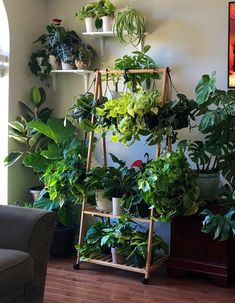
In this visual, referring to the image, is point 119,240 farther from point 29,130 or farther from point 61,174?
point 29,130

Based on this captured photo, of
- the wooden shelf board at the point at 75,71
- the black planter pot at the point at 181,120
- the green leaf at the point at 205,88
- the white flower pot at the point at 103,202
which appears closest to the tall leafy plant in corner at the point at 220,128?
the green leaf at the point at 205,88

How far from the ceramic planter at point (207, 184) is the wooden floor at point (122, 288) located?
0.61 m

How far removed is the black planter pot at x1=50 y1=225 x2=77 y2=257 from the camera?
3777 millimetres

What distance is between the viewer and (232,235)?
3.21m

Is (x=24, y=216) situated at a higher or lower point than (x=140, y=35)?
lower

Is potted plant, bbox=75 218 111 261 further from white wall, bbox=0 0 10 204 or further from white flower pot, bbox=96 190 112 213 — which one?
white wall, bbox=0 0 10 204

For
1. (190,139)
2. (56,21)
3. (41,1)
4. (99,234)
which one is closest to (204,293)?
(99,234)

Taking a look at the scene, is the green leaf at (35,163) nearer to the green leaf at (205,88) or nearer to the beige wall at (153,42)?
the beige wall at (153,42)

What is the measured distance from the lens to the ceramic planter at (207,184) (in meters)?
3.29

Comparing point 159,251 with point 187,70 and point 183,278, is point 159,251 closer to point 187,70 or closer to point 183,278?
point 183,278

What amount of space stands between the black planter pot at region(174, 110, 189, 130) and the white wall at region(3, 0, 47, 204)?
1456 mm

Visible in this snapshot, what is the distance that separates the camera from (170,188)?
123 inches

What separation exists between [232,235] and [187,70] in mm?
1306

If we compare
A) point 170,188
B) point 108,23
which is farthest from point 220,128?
point 108,23
